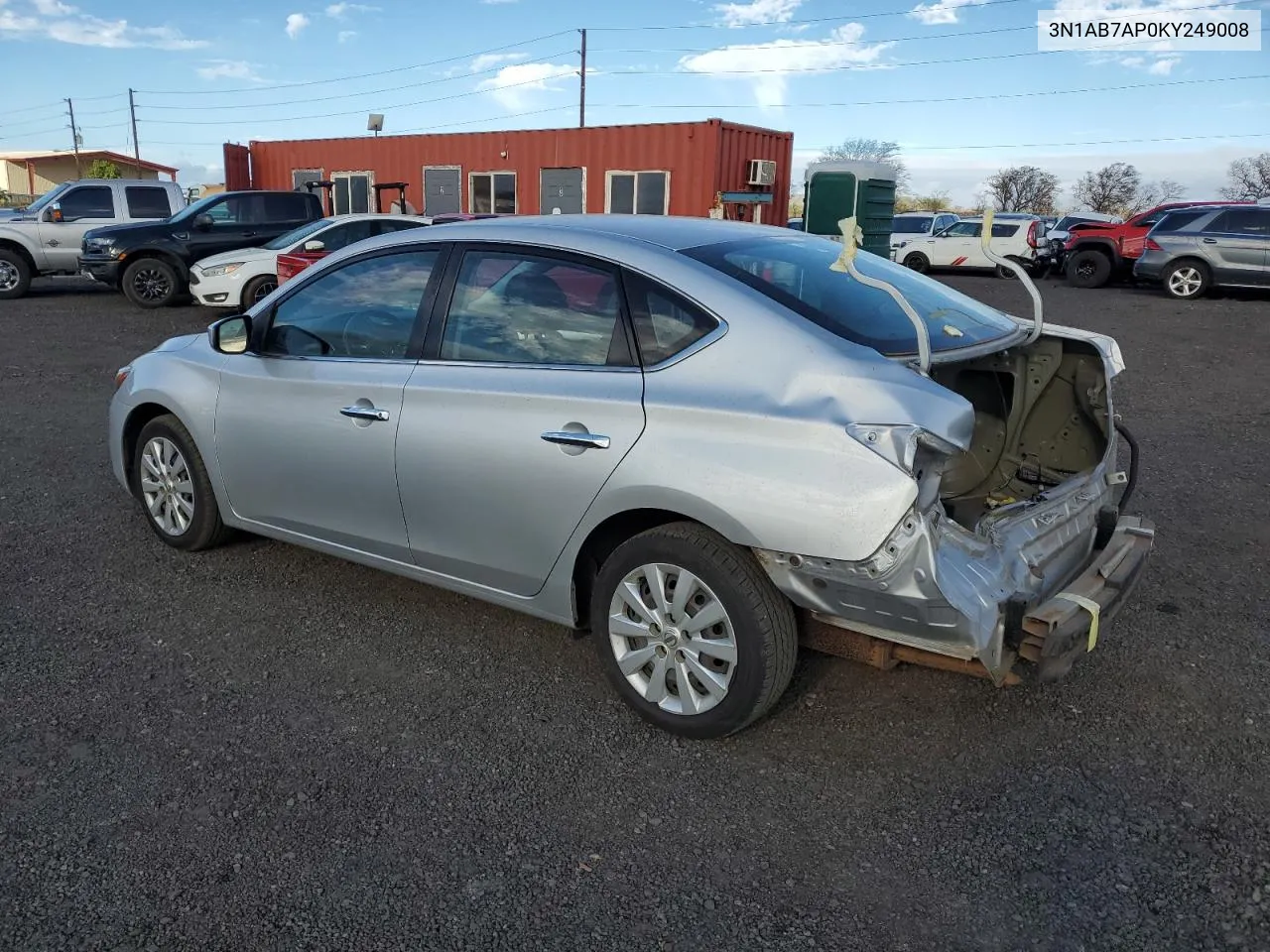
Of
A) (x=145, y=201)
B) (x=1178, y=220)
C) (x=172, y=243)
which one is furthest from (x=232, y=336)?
(x=1178, y=220)

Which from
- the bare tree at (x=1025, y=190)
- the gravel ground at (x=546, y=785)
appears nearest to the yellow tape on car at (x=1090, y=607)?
the gravel ground at (x=546, y=785)

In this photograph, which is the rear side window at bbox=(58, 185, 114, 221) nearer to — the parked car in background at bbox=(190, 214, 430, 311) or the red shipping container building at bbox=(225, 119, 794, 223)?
the parked car in background at bbox=(190, 214, 430, 311)

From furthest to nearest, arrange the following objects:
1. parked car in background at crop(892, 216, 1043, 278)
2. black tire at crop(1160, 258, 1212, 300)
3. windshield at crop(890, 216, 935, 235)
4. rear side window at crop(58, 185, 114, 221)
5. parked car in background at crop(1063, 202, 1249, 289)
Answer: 1. windshield at crop(890, 216, 935, 235)
2. parked car in background at crop(892, 216, 1043, 278)
3. parked car in background at crop(1063, 202, 1249, 289)
4. black tire at crop(1160, 258, 1212, 300)
5. rear side window at crop(58, 185, 114, 221)

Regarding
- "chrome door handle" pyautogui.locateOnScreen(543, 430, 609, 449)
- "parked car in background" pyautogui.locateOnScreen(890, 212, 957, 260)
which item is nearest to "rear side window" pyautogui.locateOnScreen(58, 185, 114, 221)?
"chrome door handle" pyautogui.locateOnScreen(543, 430, 609, 449)

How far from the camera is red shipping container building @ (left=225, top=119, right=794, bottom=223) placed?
18.8 metres

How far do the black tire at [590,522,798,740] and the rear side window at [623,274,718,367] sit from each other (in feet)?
1.80

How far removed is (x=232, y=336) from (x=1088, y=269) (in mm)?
19458

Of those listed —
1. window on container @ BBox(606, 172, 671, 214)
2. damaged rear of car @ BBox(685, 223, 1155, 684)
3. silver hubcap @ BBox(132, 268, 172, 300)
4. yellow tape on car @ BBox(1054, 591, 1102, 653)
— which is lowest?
silver hubcap @ BBox(132, 268, 172, 300)

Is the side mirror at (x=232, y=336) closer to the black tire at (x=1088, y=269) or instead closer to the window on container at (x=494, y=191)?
the window on container at (x=494, y=191)

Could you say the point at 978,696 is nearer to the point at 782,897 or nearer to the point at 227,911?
the point at 782,897

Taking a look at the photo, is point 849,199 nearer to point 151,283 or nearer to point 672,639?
Answer: point 151,283

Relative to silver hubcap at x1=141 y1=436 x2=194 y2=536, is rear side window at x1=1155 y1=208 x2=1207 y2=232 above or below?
above

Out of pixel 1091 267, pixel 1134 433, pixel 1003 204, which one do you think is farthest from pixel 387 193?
pixel 1003 204

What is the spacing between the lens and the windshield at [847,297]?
10.3 feet
